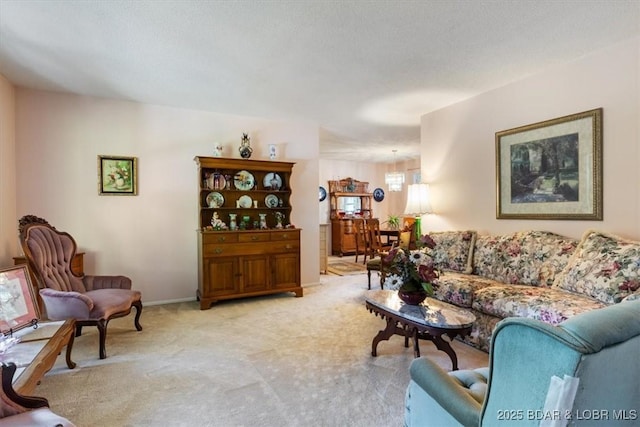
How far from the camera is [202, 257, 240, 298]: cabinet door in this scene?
3994 mm

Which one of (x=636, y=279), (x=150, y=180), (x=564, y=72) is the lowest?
(x=636, y=279)

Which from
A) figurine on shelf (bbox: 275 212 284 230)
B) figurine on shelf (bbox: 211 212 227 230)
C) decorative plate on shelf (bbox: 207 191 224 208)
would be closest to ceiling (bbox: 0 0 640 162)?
decorative plate on shelf (bbox: 207 191 224 208)

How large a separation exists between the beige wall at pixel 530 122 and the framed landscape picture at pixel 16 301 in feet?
14.1

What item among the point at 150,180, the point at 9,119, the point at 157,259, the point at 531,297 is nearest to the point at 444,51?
the point at 531,297

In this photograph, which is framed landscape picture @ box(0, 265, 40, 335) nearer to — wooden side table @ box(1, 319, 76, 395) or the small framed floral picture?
wooden side table @ box(1, 319, 76, 395)

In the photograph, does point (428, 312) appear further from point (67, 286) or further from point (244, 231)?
point (67, 286)

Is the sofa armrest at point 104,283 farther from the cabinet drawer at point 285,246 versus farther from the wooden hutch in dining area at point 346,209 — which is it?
the wooden hutch in dining area at point 346,209

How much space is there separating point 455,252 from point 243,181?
2.95 m

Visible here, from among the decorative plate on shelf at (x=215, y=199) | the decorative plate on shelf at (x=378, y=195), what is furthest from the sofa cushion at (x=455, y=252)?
the decorative plate on shelf at (x=378, y=195)

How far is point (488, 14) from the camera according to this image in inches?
88.5

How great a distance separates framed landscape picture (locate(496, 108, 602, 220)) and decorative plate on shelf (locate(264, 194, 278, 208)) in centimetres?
295

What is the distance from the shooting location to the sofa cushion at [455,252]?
365 cm

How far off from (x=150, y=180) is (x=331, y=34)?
302cm

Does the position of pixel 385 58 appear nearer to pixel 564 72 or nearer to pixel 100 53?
pixel 564 72
